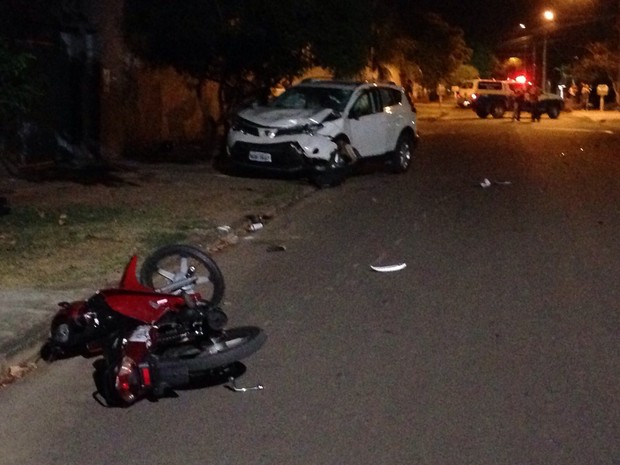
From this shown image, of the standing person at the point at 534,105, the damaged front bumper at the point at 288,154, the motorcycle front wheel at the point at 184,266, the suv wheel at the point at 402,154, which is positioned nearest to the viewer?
the motorcycle front wheel at the point at 184,266

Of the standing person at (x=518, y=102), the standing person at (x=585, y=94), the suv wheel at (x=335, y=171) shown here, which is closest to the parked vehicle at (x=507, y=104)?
the standing person at (x=518, y=102)

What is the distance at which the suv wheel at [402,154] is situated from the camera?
20.5m

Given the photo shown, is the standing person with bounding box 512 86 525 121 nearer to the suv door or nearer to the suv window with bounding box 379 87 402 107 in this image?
the suv window with bounding box 379 87 402 107

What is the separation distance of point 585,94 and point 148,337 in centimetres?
6175

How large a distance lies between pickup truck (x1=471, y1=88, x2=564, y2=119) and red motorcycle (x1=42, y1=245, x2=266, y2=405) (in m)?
40.6

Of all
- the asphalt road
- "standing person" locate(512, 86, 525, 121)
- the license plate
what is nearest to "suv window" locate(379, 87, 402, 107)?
the license plate

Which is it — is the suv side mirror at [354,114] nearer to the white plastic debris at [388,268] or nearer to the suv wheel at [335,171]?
the suv wheel at [335,171]

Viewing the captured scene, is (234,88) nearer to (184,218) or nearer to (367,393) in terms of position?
(184,218)

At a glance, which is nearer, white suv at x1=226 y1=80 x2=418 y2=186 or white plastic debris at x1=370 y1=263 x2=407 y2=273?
white plastic debris at x1=370 y1=263 x2=407 y2=273

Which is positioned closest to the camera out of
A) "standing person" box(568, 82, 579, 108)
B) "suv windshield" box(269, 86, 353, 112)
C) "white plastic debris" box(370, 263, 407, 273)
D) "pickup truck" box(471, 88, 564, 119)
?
"white plastic debris" box(370, 263, 407, 273)

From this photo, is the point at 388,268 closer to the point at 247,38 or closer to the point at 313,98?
the point at 313,98

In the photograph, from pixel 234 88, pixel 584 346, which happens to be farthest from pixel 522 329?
pixel 234 88

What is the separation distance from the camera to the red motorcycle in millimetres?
6484

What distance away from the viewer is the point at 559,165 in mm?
22828
